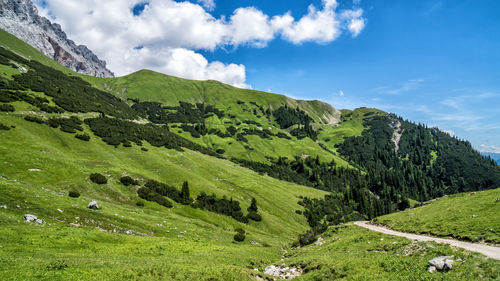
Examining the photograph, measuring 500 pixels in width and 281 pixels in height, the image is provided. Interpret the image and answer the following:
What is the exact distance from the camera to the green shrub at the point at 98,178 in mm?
51375

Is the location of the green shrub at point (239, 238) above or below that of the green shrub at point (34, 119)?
below

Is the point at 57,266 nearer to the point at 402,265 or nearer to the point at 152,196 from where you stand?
the point at 402,265

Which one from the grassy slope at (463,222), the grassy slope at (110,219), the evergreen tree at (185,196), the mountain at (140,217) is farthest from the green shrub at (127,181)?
the grassy slope at (463,222)

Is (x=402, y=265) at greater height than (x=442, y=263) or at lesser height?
lesser

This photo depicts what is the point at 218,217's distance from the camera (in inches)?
2491

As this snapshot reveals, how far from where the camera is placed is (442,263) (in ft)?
59.7

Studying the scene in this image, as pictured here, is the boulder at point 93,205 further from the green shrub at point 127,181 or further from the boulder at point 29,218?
the green shrub at point 127,181

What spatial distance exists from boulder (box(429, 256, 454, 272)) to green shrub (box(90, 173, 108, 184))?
58.3 metres

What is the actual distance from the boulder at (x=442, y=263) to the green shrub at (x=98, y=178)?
191 ft

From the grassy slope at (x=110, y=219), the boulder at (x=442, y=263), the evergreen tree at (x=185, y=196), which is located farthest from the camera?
the evergreen tree at (x=185, y=196)

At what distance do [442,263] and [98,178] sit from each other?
59481mm

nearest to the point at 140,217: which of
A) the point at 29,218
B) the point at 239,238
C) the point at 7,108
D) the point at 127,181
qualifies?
the point at 127,181

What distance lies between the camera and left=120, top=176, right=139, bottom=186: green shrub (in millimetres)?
55956

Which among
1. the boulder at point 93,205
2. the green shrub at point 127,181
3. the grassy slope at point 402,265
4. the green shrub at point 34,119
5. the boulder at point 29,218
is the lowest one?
the boulder at point 93,205
